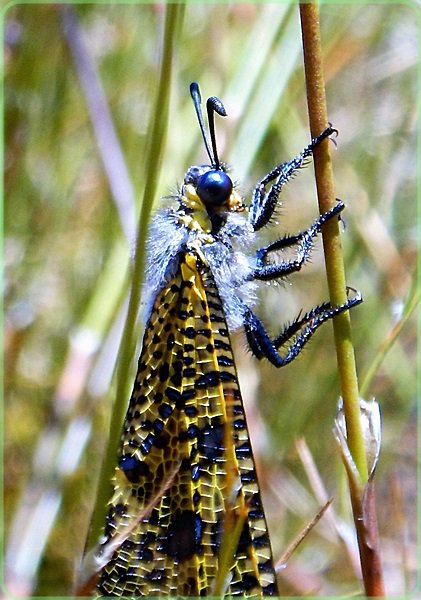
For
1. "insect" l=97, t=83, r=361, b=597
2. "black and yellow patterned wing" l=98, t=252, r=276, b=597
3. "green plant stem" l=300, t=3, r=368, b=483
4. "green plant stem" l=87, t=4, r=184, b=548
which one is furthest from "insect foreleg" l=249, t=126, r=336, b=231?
"green plant stem" l=87, t=4, r=184, b=548

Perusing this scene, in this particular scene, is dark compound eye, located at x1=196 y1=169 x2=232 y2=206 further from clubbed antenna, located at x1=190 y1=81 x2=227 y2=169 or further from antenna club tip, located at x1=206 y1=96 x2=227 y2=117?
antenna club tip, located at x1=206 y1=96 x2=227 y2=117

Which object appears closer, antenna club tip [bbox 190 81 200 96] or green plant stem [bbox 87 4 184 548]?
green plant stem [bbox 87 4 184 548]

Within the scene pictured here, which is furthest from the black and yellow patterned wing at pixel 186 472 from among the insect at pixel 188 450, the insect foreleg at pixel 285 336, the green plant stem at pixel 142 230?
the green plant stem at pixel 142 230

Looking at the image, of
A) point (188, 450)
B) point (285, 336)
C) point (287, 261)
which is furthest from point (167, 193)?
point (188, 450)

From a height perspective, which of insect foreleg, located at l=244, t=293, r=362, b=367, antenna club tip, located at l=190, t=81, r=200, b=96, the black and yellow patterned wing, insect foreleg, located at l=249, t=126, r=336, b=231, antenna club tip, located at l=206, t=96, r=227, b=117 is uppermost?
antenna club tip, located at l=190, t=81, r=200, b=96

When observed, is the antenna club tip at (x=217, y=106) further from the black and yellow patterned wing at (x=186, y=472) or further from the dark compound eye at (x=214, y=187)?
the black and yellow patterned wing at (x=186, y=472)

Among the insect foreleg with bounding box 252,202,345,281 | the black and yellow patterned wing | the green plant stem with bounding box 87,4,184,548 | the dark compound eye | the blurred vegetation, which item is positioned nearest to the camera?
the green plant stem with bounding box 87,4,184,548
